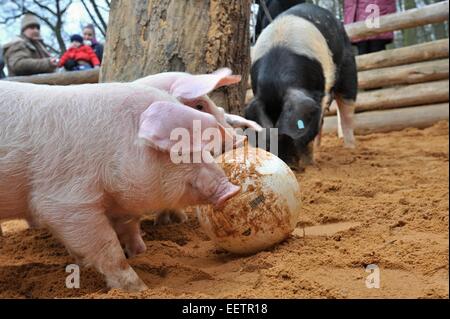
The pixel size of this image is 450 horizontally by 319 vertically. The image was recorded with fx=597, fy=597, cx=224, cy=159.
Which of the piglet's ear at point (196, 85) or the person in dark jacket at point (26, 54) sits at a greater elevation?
the person in dark jacket at point (26, 54)

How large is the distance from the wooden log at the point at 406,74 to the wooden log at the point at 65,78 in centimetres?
400

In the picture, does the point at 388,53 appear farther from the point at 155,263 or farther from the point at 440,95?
the point at 155,263

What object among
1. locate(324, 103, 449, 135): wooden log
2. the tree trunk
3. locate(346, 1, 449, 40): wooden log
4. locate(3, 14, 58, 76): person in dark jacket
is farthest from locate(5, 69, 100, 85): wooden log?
the tree trunk

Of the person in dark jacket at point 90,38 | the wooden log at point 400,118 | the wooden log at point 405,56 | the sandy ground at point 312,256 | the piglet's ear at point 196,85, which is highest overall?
the person in dark jacket at point 90,38

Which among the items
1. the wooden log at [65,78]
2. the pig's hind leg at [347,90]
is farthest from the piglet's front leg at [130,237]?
the wooden log at [65,78]

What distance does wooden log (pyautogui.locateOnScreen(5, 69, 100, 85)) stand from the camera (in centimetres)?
795

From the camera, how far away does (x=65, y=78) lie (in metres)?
8.12

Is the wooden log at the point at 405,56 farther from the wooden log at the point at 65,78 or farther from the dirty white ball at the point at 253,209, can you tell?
the dirty white ball at the point at 253,209

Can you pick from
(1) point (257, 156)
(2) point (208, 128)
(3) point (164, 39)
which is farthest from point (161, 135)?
(3) point (164, 39)

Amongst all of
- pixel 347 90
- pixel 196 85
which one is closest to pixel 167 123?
pixel 196 85

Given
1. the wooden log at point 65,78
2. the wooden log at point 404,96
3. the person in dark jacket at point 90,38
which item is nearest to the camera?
the wooden log at point 65,78

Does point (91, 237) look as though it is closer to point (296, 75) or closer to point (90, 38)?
point (296, 75)

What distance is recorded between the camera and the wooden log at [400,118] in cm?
842

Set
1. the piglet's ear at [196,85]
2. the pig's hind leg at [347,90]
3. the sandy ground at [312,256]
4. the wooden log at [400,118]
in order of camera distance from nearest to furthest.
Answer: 1. the sandy ground at [312,256]
2. the piglet's ear at [196,85]
3. the pig's hind leg at [347,90]
4. the wooden log at [400,118]
